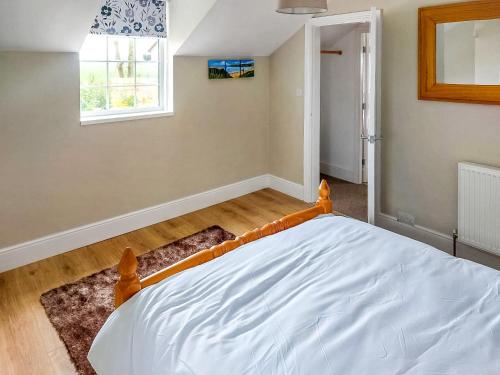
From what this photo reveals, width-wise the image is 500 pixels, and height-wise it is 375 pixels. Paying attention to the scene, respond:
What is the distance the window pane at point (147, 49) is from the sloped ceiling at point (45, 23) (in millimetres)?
741

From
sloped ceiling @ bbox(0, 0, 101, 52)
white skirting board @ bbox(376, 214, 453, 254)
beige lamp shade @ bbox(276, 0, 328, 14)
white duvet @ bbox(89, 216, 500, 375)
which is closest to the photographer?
white duvet @ bbox(89, 216, 500, 375)

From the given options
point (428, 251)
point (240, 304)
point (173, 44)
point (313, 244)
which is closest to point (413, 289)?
point (428, 251)

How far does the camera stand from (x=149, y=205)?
420cm

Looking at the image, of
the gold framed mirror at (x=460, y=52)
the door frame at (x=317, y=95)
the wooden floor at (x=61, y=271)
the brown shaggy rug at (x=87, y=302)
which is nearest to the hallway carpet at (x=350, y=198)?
the door frame at (x=317, y=95)

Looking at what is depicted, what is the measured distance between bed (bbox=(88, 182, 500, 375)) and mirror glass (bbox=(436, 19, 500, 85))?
5.37 feet

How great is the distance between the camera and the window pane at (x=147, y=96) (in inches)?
159

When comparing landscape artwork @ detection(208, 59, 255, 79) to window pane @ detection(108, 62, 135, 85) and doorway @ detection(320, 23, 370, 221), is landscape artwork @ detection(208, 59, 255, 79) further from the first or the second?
doorway @ detection(320, 23, 370, 221)

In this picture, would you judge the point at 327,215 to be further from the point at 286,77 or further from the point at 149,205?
the point at 286,77

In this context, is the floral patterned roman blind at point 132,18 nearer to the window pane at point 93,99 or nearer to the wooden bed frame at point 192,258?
the window pane at point 93,99

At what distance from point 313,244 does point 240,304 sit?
24.3 inches

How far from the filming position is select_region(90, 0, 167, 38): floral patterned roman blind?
3.52 m

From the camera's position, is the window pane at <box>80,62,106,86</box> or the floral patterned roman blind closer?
the floral patterned roman blind

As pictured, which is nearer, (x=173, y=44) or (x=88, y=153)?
(x=88, y=153)

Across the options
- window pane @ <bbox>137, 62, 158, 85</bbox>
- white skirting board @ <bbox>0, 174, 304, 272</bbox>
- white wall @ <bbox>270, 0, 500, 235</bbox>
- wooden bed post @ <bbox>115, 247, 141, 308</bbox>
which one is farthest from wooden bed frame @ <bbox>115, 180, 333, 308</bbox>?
window pane @ <bbox>137, 62, 158, 85</bbox>
